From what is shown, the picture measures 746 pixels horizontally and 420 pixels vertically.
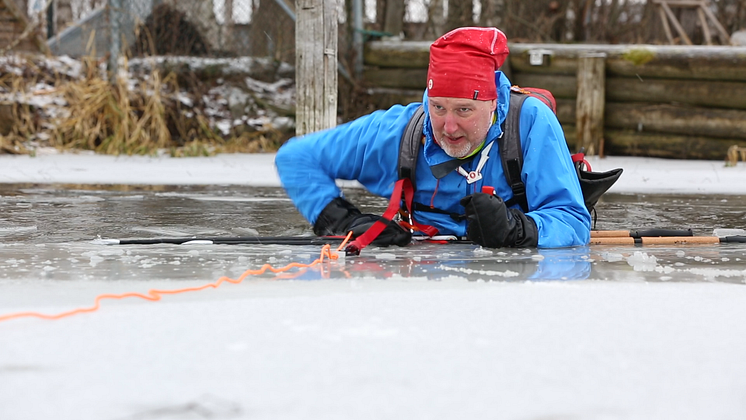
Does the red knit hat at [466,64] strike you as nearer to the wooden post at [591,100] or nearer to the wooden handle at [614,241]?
the wooden handle at [614,241]

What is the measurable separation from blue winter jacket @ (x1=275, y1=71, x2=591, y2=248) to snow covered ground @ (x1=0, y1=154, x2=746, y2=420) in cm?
88

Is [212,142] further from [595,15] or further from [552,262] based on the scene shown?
[552,262]

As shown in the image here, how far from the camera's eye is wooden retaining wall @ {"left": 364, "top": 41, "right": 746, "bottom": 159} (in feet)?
29.4

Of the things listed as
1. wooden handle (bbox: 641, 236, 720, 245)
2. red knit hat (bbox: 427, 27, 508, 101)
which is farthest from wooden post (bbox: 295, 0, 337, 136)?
wooden handle (bbox: 641, 236, 720, 245)

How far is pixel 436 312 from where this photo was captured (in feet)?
7.32

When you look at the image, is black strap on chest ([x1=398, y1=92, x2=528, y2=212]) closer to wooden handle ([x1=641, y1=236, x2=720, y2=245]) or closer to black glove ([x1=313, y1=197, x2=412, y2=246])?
black glove ([x1=313, y1=197, x2=412, y2=246])

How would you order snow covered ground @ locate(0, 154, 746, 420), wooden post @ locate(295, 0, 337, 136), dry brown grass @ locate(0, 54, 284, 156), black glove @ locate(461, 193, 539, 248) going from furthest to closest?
dry brown grass @ locate(0, 54, 284, 156)
wooden post @ locate(295, 0, 337, 136)
black glove @ locate(461, 193, 539, 248)
snow covered ground @ locate(0, 154, 746, 420)

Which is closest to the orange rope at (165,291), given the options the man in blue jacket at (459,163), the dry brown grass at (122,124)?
the man in blue jacket at (459,163)

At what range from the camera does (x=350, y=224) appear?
3.72 metres

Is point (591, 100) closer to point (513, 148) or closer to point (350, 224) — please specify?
point (513, 148)

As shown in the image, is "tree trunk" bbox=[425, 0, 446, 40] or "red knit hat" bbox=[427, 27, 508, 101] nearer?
"red knit hat" bbox=[427, 27, 508, 101]

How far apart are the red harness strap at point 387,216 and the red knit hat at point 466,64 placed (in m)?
0.43

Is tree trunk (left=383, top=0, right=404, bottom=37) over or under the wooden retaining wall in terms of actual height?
over

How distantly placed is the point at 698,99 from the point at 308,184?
665cm
